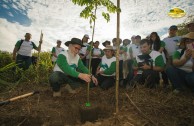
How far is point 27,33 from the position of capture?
7.43 metres

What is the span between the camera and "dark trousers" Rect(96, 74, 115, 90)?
5059mm

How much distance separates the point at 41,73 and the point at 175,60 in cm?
504

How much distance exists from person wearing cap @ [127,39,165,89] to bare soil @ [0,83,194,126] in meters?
0.44

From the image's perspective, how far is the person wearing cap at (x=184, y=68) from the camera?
381 centimetres

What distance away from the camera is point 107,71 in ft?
17.4

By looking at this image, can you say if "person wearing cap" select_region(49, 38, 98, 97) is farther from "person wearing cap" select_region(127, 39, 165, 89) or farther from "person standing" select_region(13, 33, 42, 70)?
"person standing" select_region(13, 33, 42, 70)

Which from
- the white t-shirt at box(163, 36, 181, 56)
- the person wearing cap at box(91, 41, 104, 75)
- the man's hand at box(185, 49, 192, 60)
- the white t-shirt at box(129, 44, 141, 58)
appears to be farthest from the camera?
the person wearing cap at box(91, 41, 104, 75)

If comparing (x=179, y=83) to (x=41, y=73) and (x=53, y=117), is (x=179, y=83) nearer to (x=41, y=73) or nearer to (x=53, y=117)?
(x=53, y=117)

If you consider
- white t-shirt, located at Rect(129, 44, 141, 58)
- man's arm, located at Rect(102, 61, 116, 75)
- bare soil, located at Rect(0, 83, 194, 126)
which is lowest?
bare soil, located at Rect(0, 83, 194, 126)

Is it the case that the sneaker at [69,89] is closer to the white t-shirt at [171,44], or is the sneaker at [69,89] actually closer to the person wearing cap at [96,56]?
the person wearing cap at [96,56]

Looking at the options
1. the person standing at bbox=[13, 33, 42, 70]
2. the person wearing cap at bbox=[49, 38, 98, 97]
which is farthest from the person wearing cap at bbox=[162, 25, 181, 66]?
the person standing at bbox=[13, 33, 42, 70]

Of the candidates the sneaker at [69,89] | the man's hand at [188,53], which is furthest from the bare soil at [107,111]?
the man's hand at [188,53]

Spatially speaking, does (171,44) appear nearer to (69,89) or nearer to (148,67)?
(148,67)

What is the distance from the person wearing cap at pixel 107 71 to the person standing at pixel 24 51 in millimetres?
3119
